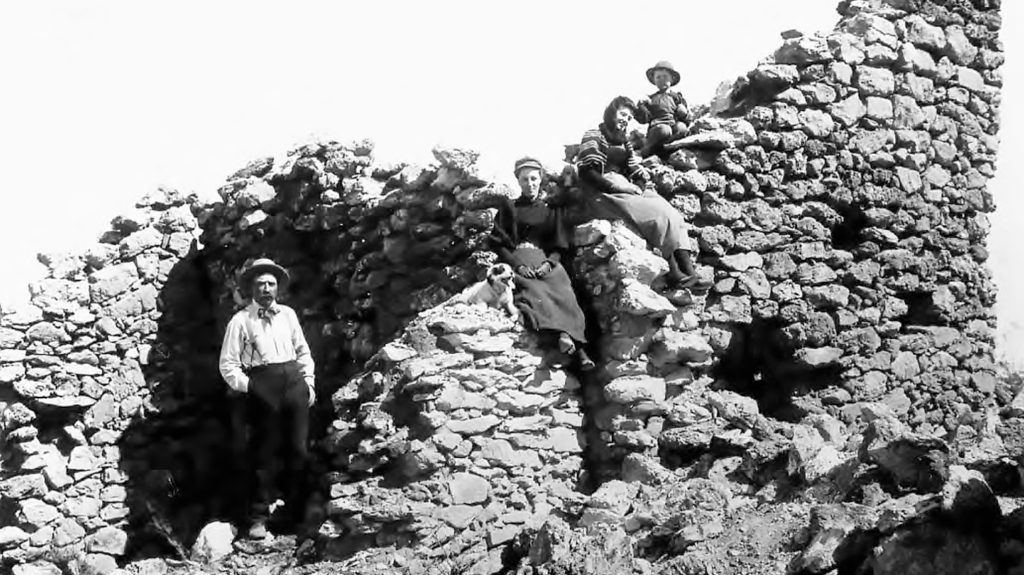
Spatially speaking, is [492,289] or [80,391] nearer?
[492,289]

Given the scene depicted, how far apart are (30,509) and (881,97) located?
7444 mm

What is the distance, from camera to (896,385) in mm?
8805

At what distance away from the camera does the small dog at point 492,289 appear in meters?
7.72

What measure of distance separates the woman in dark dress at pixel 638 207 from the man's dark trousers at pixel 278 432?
241 centimetres

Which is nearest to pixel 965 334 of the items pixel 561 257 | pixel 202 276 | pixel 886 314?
pixel 886 314

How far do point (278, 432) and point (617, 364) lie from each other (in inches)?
97.4

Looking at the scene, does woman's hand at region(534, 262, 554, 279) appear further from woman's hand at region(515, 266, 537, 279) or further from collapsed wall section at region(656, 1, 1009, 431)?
collapsed wall section at region(656, 1, 1009, 431)

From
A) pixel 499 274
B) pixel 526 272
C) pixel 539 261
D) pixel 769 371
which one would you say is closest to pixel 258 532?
pixel 499 274

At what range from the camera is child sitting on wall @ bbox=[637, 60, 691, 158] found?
28.8 feet

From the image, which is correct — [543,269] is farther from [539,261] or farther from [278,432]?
[278,432]

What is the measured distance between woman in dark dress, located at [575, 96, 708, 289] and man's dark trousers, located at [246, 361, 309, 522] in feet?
7.91

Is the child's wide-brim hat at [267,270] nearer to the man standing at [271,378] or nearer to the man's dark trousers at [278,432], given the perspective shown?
the man standing at [271,378]

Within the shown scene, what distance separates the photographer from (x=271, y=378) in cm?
815

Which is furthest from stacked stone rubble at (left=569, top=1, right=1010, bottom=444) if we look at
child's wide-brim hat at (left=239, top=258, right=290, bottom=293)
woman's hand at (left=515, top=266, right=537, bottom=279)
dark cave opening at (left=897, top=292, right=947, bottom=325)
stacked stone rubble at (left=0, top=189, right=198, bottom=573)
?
stacked stone rubble at (left=0, top=189, right=198, bottom=573)
